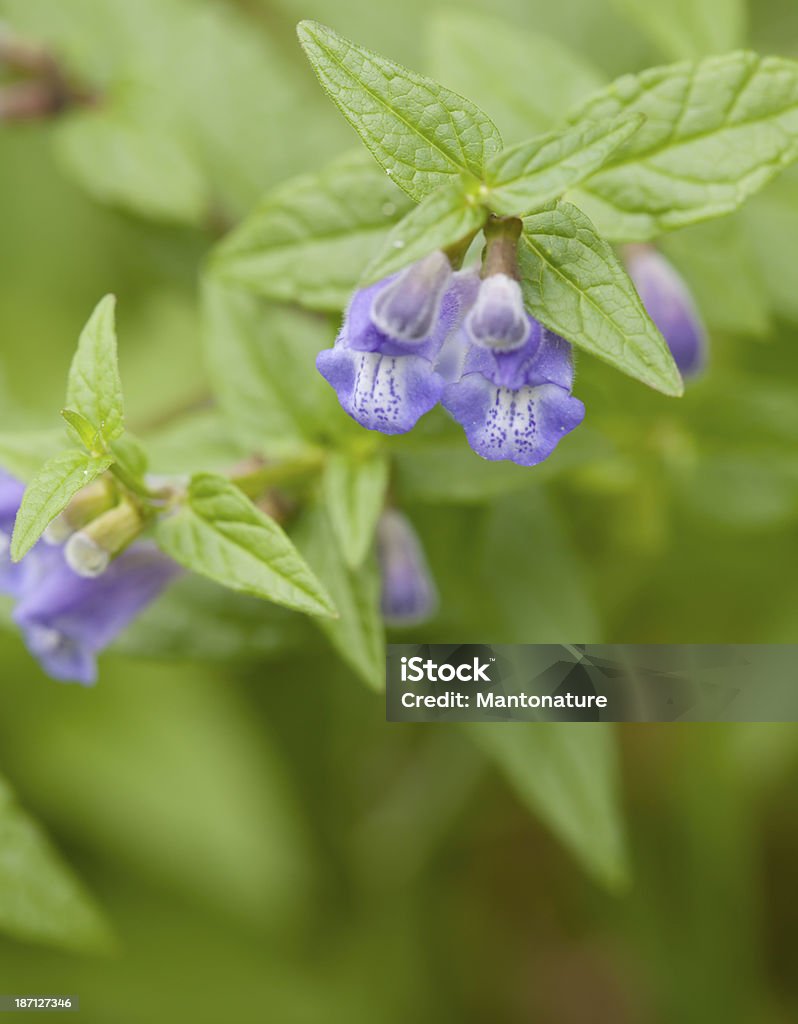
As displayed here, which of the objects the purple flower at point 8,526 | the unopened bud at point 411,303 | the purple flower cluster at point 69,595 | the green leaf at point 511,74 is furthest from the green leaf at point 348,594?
the green leaf at point 511,74

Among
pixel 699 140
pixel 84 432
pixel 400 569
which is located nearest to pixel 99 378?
pixel 84 432

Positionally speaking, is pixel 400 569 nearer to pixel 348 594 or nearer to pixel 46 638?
pixel 348 594

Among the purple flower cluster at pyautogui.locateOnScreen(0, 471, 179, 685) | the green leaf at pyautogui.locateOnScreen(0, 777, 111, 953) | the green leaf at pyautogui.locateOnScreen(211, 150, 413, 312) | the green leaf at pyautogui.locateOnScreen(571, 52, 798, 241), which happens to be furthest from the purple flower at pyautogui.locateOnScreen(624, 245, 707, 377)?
the green leaf at pyautogui.locateOnScreen(0, 777, 111, 953)

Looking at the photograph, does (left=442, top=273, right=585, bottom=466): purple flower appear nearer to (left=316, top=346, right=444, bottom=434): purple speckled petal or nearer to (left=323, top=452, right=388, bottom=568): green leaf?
(left=316, top=346, right=444, bottom=434): purple speckled petal

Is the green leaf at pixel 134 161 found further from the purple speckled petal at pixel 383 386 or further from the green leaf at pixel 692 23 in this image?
the purple speckled petal at pixel 383 386

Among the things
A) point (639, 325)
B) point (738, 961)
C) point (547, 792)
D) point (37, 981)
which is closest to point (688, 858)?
point (738, 961)

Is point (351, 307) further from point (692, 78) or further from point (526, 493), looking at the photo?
point (526, 493)
